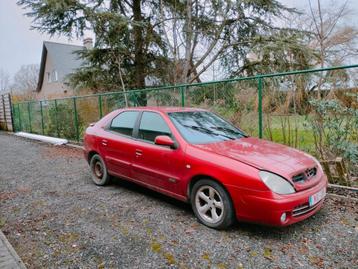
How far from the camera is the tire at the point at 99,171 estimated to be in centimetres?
510

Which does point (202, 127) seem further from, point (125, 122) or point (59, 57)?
point (59, 57)

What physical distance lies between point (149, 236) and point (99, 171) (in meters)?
2.46

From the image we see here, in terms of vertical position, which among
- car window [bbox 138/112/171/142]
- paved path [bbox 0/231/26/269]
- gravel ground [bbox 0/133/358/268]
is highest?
car window [bbox 138/112/171/142]

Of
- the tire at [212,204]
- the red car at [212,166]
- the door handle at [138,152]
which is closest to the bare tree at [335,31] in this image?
the red car at [212,166]

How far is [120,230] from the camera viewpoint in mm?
3402

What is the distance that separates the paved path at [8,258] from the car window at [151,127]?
2150 millimetres

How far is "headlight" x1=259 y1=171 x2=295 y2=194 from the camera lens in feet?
9.44

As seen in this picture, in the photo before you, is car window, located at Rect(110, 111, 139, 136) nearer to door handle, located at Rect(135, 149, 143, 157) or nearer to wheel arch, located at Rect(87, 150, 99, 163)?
door handle, located at Rect(135, 149, 143, 157)

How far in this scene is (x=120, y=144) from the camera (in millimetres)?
4562

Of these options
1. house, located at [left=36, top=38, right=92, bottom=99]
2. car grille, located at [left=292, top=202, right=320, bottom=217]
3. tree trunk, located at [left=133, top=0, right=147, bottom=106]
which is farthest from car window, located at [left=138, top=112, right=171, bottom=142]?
house, located at [left=36, top=38, right=92, bottom=99]

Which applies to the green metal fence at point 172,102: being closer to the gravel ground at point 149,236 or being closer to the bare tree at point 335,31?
the gravel ground at point 149,236

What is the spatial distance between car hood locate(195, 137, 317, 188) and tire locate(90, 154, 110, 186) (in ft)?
7.49

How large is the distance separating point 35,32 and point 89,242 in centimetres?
1099

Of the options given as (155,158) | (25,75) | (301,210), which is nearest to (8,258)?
(155,158)
